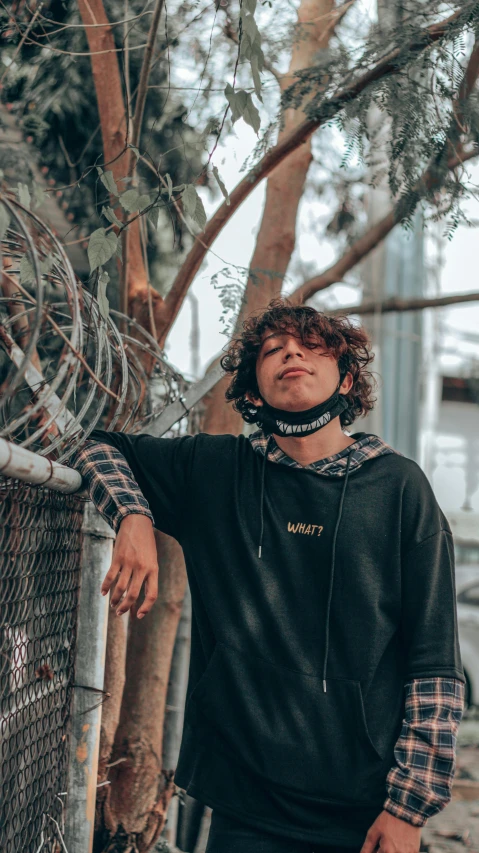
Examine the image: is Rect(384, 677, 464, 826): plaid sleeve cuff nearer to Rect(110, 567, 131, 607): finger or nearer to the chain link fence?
Rect(110, 567, 131, 607): finger

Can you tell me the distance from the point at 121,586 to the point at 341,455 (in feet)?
2.44

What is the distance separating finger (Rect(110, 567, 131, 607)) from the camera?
209 centimetres

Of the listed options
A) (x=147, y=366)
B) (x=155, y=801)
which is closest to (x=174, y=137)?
(x=147, y=366)

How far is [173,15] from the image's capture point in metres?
4.41

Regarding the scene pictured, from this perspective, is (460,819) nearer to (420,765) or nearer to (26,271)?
(420,765)

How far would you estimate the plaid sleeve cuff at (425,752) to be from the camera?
2.05 m

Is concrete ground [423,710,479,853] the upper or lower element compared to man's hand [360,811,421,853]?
lower

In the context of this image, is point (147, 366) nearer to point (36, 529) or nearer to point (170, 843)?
point (36, 529)

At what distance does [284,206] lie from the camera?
4.52m

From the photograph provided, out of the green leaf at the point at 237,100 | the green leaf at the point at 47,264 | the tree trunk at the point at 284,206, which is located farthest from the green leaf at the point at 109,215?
the tree trunk at the point at 284,206

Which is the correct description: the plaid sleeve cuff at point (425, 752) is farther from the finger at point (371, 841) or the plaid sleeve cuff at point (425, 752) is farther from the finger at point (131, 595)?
the finger at point (131, 595)

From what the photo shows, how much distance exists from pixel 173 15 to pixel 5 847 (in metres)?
3.99

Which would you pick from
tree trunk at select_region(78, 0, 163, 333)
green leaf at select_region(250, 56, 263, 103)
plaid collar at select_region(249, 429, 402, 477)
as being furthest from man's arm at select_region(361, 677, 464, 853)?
tree trunk at select_region(78, 0, 163, 333)

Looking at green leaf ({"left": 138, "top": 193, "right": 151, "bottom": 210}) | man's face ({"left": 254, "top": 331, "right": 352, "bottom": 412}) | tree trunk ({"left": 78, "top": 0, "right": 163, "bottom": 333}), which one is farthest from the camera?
tree trunk ({"left": 78, "top": 0, "right": 163, "bottom": 333})
